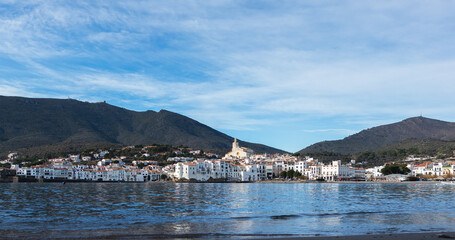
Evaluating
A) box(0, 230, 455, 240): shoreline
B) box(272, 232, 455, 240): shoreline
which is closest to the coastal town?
box(272, 232, 455, 240): shoreline

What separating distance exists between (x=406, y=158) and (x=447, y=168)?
37.9 metres

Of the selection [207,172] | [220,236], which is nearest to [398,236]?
[220,236]

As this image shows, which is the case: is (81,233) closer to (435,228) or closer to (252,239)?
(252,239)

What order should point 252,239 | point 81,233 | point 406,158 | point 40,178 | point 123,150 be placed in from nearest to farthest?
point 252,239, point 81,233, point 40,178, point 406,158, point 123,150

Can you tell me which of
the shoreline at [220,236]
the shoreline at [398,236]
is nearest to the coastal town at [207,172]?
the shoreline at [398,236]

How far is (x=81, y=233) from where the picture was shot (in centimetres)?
1816

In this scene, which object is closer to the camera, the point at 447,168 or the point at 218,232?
the point at 218,232

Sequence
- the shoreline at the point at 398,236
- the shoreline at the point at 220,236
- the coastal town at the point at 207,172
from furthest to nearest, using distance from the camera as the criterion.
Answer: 1. the coastal town at the point at 207,172
2. the shoreline at the point at 220,236
3. the shoreline at the point at 398,236

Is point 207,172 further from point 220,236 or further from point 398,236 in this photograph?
point 398,236

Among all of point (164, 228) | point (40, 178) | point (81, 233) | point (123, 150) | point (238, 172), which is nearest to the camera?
point (81, 233)

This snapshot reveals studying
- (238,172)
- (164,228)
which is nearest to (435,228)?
(164,228)

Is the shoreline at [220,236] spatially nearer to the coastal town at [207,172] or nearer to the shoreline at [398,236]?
the shoreline at [398,236]

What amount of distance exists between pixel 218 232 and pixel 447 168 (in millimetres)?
129993

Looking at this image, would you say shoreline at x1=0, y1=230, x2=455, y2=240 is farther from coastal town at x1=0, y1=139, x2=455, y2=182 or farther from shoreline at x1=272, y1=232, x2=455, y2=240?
coastal town at x1=0, y1=139, x2=455, y2=182
